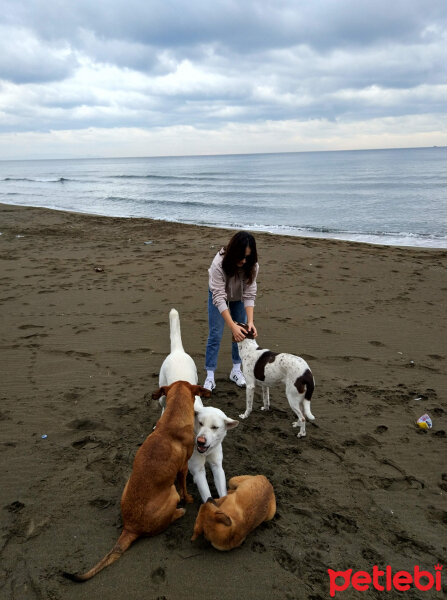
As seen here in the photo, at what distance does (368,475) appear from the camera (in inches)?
139

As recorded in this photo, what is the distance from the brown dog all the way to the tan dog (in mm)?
278

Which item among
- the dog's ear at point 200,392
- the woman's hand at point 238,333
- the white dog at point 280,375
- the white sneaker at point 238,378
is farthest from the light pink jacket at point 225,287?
the dog's ear at point 200,392

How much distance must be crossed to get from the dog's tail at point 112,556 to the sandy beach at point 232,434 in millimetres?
53

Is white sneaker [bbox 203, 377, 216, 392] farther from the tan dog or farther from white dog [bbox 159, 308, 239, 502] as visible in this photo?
the tan dog

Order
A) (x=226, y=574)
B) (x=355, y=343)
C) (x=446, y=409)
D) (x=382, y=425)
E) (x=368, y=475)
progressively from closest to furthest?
(x=226, y=574)
(x=368, y=475)
(x=382, y=425)
(x=446, y=409)
(x=355, y=343)

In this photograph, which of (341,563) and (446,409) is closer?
(341,563)

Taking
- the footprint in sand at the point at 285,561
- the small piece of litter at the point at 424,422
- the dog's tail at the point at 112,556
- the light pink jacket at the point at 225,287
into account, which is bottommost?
the footprint in sand at the point at 285,561

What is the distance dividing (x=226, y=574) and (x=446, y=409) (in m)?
3.24

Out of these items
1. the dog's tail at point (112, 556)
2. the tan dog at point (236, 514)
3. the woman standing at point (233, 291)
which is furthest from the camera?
the woman standing at point (233, 291)

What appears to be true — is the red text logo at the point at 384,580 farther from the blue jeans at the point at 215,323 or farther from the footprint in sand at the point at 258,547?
the blue jeans at the point at 215,323

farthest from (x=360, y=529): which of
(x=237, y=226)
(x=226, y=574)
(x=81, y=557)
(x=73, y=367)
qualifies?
(x=237, y=226)

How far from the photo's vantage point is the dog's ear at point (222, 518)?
8.46ft

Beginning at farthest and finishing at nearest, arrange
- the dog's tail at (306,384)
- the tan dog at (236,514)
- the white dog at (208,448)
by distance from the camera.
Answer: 1. the dog's tail at (306,384)
2. the white dog at (208,448)
3. the tan dog at (236,514)

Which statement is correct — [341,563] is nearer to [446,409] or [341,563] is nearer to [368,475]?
[368,475]
